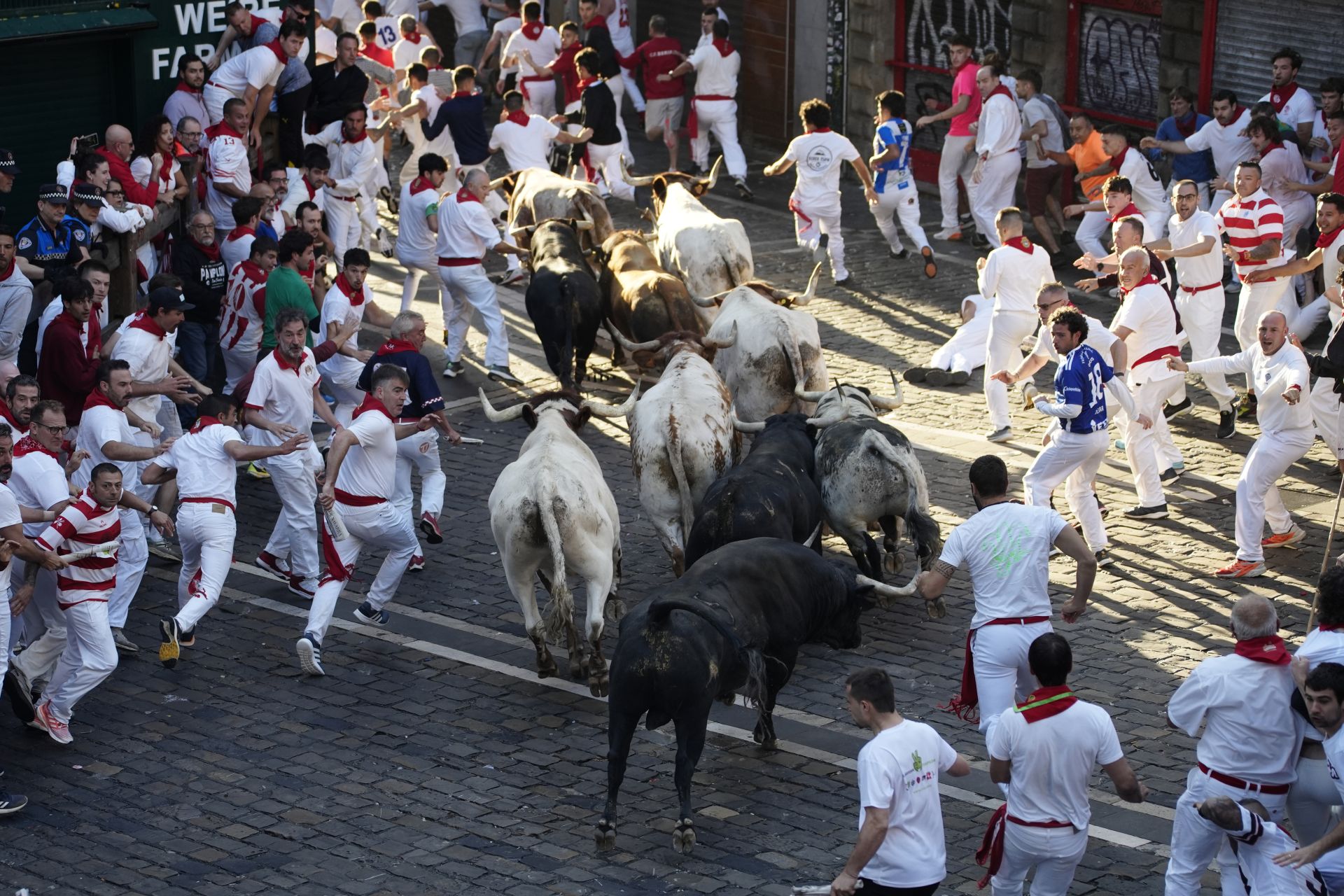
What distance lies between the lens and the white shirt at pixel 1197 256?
14594mm

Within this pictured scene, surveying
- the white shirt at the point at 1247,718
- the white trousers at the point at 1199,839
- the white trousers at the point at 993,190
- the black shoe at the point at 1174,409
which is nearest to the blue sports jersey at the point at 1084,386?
the black shoe at the point at 1174,409

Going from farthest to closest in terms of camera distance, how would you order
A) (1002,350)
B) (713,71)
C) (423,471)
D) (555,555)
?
(713,71)
(1002,350)
(423,471)
(555,555)

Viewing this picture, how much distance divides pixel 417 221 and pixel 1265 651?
1131 cm

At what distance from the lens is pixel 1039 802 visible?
24.9 ft

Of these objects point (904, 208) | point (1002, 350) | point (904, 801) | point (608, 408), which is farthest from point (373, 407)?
point (904, 208)

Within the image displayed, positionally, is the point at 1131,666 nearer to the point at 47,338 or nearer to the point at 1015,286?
the point at 1015,286

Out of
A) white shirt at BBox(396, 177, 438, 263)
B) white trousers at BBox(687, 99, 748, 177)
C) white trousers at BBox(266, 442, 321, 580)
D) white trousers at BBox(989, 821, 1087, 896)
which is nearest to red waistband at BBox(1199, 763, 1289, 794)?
white trousers at BBox(989, 821, 1087, 896)

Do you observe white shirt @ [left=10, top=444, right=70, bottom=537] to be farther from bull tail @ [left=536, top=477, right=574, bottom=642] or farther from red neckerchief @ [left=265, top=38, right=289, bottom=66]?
red neckerchief @ [left=265, top=38, right=289, bottom=66]

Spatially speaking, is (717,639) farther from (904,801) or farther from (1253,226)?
(1253,226)

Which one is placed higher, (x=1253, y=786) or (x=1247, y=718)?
(x=1247, y=718)

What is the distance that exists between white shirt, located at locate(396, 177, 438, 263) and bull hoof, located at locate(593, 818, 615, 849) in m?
8.97

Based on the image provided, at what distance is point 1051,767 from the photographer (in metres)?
7.56

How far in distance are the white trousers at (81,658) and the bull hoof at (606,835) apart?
317 cm

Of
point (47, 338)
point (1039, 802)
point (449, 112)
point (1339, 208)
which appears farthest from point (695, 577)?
point (449, 112)
